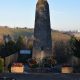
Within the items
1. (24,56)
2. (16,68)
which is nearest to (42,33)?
(24,56)

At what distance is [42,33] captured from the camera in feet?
141

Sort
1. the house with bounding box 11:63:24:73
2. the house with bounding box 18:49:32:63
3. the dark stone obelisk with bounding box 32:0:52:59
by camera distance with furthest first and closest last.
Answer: the house with bounding box 18:49:32:63 < the dark stone obelisk with bounding box 32:0:52:59 < the house with bounding box 11:63:24:73

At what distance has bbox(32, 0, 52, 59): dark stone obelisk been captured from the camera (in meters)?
43.0

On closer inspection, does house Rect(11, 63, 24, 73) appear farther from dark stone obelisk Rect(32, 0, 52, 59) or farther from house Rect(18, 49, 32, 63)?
house Rect(18, 49, 32, 63)

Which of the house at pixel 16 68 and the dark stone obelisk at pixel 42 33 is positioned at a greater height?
the dark stone obelisk at pixel 42 33

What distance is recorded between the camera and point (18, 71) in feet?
117

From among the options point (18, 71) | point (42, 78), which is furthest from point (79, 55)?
point (42, 78)

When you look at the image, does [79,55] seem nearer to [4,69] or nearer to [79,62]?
[79,62]

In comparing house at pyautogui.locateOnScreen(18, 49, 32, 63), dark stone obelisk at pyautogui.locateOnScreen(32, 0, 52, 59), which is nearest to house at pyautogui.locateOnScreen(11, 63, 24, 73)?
dark stone obelisk at pyautogui.locateOnScreen(32, 0, 52, 59)

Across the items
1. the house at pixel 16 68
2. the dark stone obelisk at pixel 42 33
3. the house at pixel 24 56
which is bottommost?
the house at pixel 16 68

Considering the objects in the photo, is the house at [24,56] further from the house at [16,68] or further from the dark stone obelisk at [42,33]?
the house at [16,68]

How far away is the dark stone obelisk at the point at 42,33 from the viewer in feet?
141

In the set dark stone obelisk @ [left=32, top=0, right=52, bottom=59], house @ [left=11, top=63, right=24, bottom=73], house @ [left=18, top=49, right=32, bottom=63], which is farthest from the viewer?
house @ [left=18, top=49, right=32, bottom=63]

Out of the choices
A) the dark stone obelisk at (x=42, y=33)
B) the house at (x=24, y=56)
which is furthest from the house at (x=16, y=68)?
the house at (x=24, y=56)
